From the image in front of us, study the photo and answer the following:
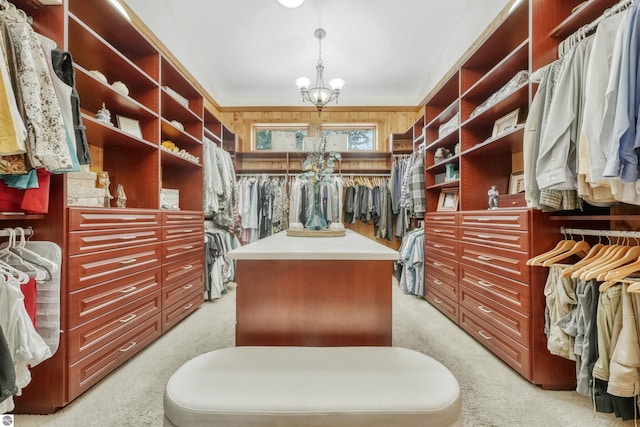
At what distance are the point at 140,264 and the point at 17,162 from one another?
103cm

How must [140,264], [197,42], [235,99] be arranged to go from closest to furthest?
1. [140,264]
2. [197,42]
3. [235,99]

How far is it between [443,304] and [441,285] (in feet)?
0.58

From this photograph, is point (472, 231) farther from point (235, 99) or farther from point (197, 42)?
point (235, 99)

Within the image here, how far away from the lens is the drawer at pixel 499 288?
1.64 meters

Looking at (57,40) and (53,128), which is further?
(57,40)

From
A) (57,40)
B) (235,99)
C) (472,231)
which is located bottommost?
(472,231)

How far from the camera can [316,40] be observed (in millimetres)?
3359

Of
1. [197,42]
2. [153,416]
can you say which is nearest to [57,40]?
[153,416]

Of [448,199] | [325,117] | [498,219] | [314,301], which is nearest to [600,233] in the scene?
[498,219]

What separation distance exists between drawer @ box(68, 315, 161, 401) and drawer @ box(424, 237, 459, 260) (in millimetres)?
2499

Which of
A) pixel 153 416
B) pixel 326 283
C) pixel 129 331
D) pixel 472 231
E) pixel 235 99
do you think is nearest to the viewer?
pixel 326 283

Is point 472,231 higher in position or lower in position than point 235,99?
lower

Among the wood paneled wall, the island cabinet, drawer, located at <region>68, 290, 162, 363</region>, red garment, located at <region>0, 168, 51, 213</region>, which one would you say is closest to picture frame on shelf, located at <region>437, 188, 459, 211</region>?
the wood paneled wall

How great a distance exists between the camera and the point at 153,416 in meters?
1.35
